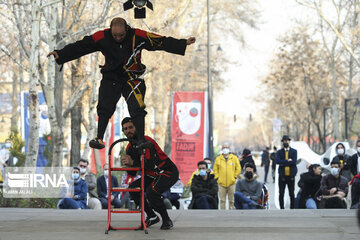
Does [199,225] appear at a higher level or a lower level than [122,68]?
lower

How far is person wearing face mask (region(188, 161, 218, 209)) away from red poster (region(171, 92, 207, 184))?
9047 millimetres

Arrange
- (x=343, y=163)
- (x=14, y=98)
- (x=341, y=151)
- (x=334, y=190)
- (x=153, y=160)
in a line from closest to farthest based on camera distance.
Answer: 1. (x=153, y=160)
2. (x=334, y=190)
3. (x=343, y=163)
4. (x=341, y=151)
5. (x=14, y=98)

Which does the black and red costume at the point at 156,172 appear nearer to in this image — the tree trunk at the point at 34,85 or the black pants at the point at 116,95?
the black pants at the point at 116,95

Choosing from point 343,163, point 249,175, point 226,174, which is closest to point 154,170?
point 249,175

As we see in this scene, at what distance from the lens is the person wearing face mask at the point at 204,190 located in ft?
51.7

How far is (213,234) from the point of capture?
8.37m

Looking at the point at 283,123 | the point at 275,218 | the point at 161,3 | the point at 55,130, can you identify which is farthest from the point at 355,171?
the point at 283,123

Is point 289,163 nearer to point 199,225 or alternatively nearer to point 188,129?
point 199,225

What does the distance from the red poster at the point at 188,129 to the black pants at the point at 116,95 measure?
1699 centimetres

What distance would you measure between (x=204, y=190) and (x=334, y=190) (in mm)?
2880

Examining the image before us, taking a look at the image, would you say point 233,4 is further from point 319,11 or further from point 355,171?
point 355,171

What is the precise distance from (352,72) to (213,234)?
4207 centimetres

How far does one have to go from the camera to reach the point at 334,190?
1510 centimetres

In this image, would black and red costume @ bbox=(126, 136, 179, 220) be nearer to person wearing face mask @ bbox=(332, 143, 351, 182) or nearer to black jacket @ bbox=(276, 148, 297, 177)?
black jacket @ bbox=(276, 148, 297, 177)
